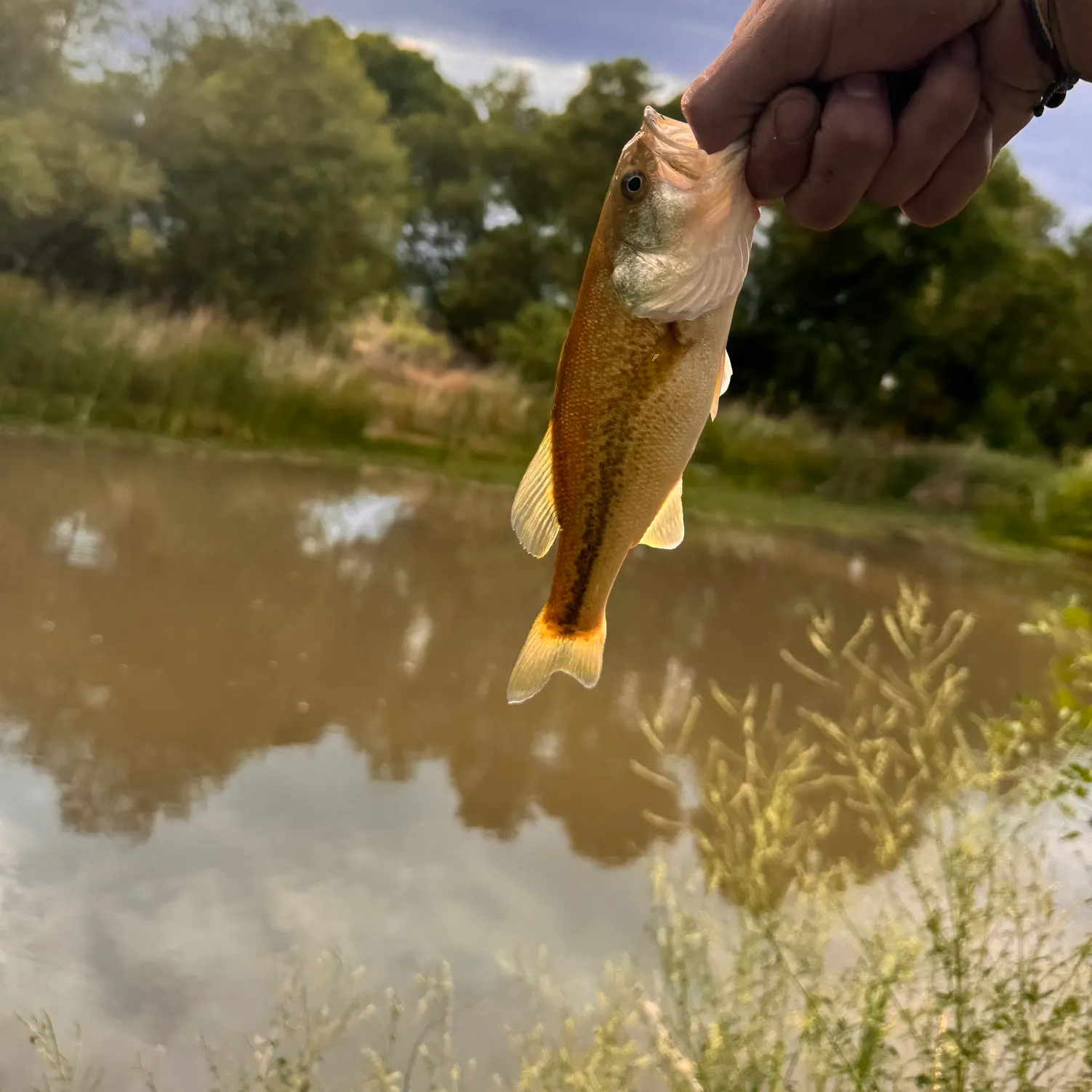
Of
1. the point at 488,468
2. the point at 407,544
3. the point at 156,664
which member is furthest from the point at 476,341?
the point at 156,664

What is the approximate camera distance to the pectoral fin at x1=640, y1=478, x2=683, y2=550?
129cm

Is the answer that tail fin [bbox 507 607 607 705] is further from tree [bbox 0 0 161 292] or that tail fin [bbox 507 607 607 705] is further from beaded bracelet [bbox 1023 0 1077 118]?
tree [bbox 0 0 161 292]

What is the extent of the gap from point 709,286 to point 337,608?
451cm

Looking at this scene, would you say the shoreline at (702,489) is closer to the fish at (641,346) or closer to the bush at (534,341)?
the bush at (534,341)

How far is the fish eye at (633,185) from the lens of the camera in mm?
1143

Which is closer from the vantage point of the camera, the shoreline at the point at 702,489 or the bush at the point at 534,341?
the shoreline at the point at 702,489

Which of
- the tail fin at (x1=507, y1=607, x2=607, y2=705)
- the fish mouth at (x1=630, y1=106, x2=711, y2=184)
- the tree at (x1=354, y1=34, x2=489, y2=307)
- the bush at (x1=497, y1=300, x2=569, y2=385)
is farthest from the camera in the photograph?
the tree at (x1=354, y1=34, x2=489, y2=307)

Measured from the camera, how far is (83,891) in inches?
116

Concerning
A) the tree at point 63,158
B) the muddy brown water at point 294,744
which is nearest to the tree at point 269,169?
the tree at point 63,158

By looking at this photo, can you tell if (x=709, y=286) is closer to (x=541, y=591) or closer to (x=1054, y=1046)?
(x=1054, y=1046)

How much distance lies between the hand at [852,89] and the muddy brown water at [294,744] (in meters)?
2.44

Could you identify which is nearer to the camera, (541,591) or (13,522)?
(13,522)

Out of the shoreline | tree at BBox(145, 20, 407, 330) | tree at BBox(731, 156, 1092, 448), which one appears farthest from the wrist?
tree at BBox(731, 156, 1092, 448)

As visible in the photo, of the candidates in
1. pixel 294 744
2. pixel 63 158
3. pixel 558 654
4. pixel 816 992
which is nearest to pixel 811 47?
pixel 558 654
